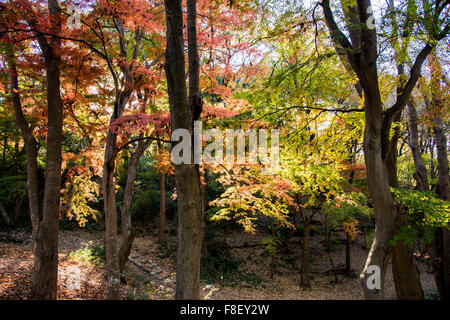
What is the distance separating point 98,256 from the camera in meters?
9.27

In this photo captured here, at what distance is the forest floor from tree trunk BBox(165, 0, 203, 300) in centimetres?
367

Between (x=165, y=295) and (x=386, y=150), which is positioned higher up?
(x=386, y=150)

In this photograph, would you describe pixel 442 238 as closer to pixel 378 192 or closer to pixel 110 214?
pixel 378 192

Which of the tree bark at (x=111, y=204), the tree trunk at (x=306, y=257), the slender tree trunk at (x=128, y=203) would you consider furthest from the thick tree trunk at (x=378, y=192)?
the tree trunk at (x=306, y=257)

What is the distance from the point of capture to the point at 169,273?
9.48 metres

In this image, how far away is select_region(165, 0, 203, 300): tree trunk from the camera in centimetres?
322

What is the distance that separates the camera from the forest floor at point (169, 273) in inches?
244

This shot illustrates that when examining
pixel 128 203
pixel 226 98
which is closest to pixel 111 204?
pixel 128 203

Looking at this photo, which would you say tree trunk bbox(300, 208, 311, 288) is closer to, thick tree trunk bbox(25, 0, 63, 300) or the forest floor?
the forest floor

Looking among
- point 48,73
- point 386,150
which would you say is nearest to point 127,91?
point 48,73

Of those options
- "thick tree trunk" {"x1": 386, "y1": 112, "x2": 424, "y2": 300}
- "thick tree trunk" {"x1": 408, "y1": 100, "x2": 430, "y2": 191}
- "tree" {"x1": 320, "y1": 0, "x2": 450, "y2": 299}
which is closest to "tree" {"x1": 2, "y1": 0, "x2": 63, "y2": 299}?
"tree" {"x1": 320, "y1": 0, "x2": 450, "y2": 299}
